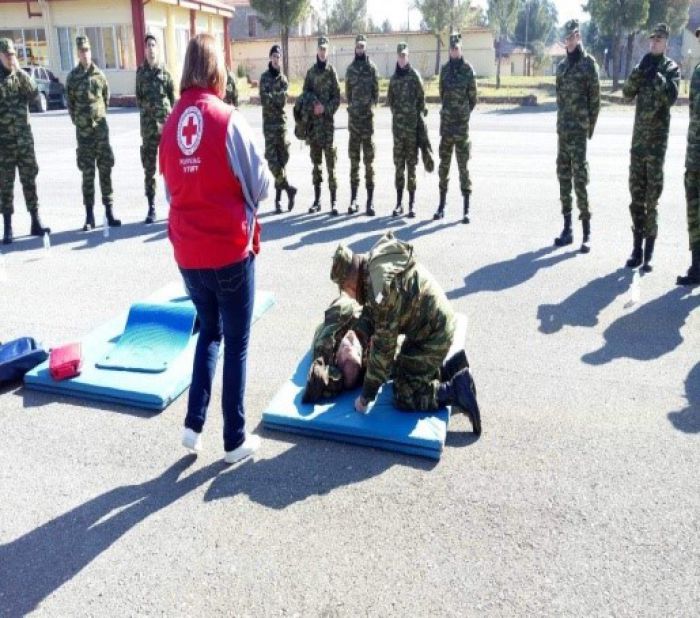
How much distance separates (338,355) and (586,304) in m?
2.92

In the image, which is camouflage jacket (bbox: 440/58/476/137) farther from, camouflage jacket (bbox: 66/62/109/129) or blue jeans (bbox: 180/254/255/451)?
blue jeans (bbox: 180/254/255/451)

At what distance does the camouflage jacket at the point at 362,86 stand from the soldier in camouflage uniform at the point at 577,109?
104 inches

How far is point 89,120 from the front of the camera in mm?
8898

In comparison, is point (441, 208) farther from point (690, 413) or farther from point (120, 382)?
point (120, 382)

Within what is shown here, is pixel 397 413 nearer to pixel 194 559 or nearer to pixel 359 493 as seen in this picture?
pixel 359 493

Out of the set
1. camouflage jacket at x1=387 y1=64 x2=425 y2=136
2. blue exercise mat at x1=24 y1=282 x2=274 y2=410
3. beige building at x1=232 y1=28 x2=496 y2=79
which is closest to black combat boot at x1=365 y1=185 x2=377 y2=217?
camouflage jacket at x1=387 y1=64 x2=425 y2=136

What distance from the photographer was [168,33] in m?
31.4

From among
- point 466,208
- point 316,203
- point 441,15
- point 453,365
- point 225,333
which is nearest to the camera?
point 225,333

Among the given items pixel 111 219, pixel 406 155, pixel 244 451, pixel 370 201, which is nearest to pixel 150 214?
pixel 111 219

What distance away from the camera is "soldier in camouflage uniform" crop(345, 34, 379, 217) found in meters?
9.46

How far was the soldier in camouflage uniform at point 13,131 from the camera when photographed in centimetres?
A: 835

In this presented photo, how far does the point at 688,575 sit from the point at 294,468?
2.00 metres

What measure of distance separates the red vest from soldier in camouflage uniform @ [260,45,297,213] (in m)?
6.53

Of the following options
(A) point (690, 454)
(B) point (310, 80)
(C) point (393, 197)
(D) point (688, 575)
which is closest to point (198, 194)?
(D) point (688, 575)
